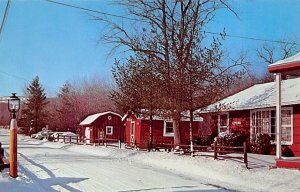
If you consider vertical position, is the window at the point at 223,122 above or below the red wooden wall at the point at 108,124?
above

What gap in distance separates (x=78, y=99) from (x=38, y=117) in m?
8.10

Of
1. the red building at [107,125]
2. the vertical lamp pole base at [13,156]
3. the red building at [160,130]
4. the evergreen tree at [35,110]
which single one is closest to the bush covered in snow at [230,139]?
the red building at [160,130]

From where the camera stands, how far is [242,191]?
11.4m

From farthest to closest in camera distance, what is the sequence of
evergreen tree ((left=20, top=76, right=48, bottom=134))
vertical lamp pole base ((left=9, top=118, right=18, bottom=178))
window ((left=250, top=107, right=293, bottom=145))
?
evergreen tree ((left=20, top=76, right=48, bottom=134)) → window ((left=250, top=107, right=293, bottom=145)) → vertical lamp pole base ((left=9, top=118, right=18, bottom=178))

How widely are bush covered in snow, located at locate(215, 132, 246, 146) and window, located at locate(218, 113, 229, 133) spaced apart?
2.25 meters

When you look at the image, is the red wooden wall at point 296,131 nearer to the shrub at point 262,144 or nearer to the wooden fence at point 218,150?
the shrub at point 262,144

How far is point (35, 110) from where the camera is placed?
77750 millimetres

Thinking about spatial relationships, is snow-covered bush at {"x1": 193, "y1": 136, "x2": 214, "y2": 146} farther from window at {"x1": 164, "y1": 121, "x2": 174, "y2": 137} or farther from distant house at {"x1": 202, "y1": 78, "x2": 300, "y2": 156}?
window at {"x1": 164, "y1": 121, "x2": 174, "y2": 137}

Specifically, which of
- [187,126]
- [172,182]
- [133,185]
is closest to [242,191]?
[172,182]

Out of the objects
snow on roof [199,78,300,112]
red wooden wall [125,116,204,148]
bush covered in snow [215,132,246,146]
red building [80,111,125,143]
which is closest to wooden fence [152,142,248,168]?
bush covered in snow [215,132,246,146]

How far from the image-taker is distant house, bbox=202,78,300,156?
20.2m

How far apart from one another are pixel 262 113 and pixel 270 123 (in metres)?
0.88

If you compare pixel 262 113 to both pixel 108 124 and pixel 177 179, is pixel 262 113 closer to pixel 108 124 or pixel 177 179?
pixel 177 179

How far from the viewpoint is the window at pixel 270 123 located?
20.6 m
